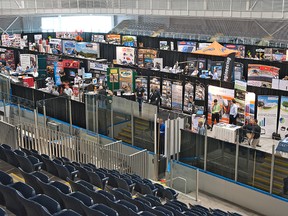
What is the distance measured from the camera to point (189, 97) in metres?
20.2

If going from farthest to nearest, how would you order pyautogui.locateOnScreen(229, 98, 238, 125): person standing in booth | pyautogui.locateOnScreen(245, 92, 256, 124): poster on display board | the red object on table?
the red object on table → pyautogui.locateOnScreen(229, 98, 238, 125): person standing in booth → pyautogui.locateOnScreen(245, 92, 256, 124): poster on display board

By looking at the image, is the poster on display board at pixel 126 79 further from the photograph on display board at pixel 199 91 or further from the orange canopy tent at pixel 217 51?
the orange canopy tent at pixel 217 51

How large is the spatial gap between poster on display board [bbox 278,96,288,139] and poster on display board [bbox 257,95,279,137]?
0.64ft

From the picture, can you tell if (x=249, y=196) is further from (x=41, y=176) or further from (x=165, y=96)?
(x=165, y=96)

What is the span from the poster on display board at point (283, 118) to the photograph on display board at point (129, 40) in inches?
637

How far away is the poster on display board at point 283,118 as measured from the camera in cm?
1677

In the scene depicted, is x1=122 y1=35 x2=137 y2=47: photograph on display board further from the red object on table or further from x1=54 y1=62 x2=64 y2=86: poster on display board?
the red object on table

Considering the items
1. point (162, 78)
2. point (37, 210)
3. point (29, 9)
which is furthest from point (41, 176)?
point (29, 9)

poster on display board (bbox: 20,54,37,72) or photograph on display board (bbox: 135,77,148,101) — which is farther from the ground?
poster on display board (bbox: 20,54,37,72)

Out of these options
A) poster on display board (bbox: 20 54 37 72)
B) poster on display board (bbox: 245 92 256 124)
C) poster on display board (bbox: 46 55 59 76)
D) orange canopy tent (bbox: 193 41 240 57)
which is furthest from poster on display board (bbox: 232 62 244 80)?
poster on display board (bbox: 20 54 37 72)

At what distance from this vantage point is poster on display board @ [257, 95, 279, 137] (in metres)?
17.1

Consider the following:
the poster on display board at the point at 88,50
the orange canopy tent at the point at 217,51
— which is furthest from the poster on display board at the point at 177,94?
the poster on display board at the point at 88,50

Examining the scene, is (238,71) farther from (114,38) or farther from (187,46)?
(114,38)

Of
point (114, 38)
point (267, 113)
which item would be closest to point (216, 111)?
point (267, 113)
